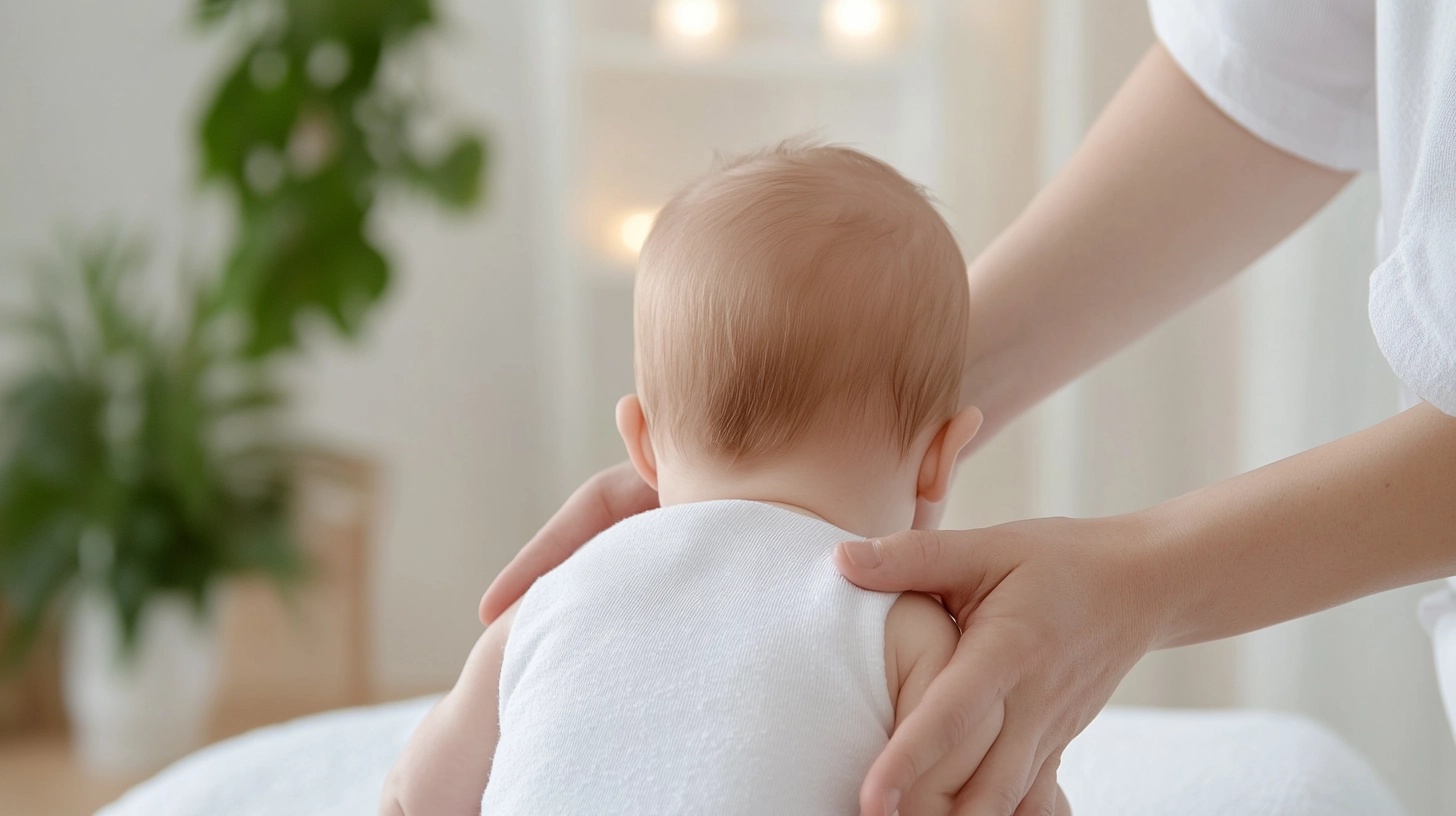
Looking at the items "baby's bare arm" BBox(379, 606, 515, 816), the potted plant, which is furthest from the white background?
"baby's bare arm" BBox(379, 606, 515, 816)

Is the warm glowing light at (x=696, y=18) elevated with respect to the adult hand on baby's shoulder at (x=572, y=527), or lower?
elevated

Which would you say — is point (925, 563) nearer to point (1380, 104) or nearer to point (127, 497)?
point (1380, 104)

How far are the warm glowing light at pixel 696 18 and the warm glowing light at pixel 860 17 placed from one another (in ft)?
0.82


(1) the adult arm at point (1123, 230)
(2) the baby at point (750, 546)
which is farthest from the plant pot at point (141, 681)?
(2) the baby at point (750, 546)

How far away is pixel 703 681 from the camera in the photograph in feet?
2.11

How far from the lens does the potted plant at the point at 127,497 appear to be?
2346 millimetres

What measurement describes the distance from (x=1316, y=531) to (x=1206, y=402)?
4.19 feet

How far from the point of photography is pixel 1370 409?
1.73m

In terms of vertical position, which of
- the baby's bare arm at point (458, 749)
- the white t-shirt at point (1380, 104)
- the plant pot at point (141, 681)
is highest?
the white t-shirt at point (1380, 104)

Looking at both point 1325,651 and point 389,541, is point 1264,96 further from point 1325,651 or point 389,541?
point 389,541

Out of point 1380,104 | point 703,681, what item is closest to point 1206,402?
point 1380,104

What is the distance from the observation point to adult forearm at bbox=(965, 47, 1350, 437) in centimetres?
103

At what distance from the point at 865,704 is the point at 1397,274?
39 cm

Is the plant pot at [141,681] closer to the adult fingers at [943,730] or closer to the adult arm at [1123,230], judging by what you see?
the adult arm at [1123,230]
